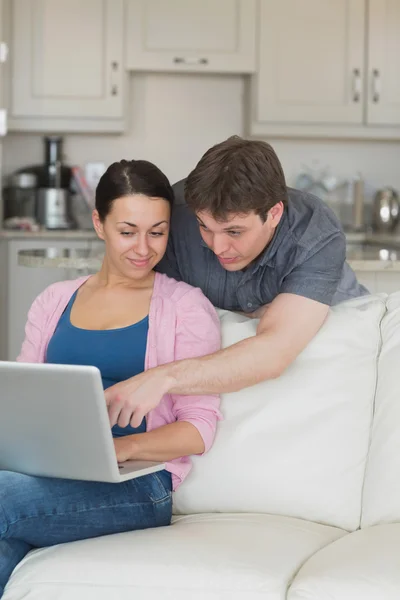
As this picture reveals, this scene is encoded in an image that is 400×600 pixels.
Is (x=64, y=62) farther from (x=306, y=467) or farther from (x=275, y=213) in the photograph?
(x=306, y=467)

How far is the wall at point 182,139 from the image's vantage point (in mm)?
5371

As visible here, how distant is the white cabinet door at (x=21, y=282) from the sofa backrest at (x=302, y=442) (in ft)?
9.74

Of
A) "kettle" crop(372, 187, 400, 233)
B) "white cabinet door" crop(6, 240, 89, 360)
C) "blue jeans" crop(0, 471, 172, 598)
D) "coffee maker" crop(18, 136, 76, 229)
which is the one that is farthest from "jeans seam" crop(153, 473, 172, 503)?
"kettle" crop(372, 187, 400, 233)

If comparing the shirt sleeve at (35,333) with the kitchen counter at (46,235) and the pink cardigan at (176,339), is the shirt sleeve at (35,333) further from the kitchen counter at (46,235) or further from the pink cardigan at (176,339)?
the kitchen counter at (46,235)

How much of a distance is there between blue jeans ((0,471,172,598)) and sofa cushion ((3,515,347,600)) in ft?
0.12

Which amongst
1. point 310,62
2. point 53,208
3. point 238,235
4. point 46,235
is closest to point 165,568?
point 238,235

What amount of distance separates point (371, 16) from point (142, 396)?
388cm

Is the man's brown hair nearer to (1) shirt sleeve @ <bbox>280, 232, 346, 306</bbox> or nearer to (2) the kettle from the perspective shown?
(1) shirt sleeve @ <bbox>280, 232, 346, 306</bbox>

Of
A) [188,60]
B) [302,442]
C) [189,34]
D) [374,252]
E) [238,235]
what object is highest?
[189,34]

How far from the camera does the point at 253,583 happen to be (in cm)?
156

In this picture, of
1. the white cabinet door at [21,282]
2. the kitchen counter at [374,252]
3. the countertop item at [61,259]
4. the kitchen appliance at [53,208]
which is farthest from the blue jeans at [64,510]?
the kitchen appliance at [53,208]

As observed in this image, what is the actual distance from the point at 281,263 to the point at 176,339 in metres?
0.29

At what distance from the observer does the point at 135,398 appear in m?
1.74

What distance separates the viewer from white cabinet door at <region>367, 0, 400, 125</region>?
508 centimetres
